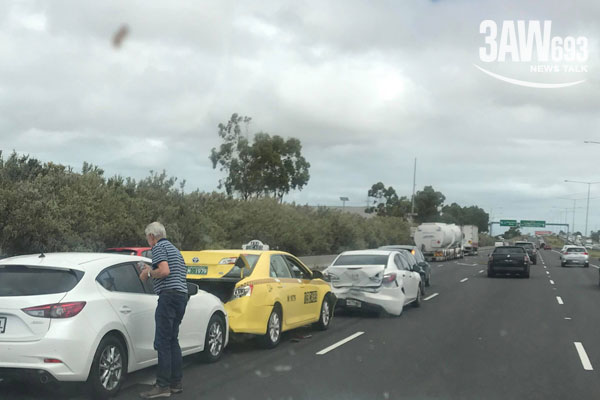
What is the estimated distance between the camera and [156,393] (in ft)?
25.1

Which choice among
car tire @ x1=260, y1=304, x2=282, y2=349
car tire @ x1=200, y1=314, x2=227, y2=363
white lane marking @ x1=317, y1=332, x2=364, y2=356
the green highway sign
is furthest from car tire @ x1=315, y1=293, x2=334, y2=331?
the green highway sign

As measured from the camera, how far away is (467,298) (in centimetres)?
2117

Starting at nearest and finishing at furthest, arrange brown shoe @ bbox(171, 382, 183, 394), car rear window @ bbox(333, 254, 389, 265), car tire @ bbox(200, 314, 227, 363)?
brown shoe @ bbox(171, 382, 183, 394), car tire @ bbox(200, 314, 227, 363), car rear window @ bbox(333, 254, 389, 265)

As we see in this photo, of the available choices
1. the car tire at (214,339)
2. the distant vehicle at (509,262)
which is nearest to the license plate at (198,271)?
the car tire at (214,339)

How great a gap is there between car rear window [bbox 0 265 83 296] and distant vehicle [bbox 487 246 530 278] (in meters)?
27.8

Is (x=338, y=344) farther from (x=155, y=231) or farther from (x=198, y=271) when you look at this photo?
(x=155, y=231)

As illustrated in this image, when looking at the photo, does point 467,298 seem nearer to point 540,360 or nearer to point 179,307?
point 540,360

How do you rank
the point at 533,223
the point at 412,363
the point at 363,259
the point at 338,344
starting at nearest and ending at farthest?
the point at 412,363, the point at 338,344, the point at 363,259, the point at 533,223

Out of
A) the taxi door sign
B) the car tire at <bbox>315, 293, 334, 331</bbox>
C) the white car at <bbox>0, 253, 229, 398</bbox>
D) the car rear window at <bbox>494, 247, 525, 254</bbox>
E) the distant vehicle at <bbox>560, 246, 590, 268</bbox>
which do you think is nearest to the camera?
the white car at <bbox>0, 253, 229, 398</bbox>

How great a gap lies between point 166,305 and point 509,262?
27.2 meters

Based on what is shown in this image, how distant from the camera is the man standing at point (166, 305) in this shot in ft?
25.4

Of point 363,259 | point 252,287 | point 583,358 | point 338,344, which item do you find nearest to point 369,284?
point 363,259

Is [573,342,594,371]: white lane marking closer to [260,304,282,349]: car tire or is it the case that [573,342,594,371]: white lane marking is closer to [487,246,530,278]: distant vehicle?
[260,304,282,349]: car tire

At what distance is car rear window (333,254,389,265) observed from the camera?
16.4m
